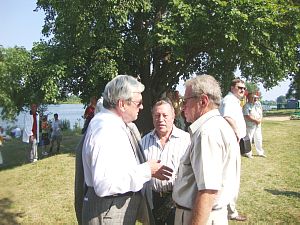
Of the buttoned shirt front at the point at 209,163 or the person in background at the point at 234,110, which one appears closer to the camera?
the buttoned shirt front at the point at 209,163

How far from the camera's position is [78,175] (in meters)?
3.03

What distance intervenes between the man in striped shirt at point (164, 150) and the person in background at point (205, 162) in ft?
2.70

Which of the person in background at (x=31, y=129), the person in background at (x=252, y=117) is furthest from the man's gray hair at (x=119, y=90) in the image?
the person in background at (x=31, y=129)

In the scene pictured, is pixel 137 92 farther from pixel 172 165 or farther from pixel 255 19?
pixel 255 19

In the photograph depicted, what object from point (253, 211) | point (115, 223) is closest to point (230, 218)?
point (253, 211)

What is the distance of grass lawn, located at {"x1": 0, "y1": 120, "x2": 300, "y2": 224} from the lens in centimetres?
678

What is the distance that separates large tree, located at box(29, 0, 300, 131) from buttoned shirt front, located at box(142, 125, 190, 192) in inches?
313

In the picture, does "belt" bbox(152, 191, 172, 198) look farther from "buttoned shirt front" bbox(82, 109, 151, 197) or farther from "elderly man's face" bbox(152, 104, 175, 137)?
"buttoned shirt front" bbox(82, 109, 151, 197)

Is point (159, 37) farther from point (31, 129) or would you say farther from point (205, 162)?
point (205, 162)

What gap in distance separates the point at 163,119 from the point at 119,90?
1172mm

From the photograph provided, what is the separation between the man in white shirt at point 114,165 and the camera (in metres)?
2.66

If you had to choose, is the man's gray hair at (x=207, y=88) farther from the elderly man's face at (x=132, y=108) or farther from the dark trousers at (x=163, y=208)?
the dark trousers at (x=163, y=208)

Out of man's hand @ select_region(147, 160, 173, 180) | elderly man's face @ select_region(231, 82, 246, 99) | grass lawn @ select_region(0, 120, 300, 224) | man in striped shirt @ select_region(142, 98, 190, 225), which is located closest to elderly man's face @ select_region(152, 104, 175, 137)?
man in striped shirt @ select_region(142, 98, 190, 225)

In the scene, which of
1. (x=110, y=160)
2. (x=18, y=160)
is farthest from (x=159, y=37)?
(x=110, y=160)
